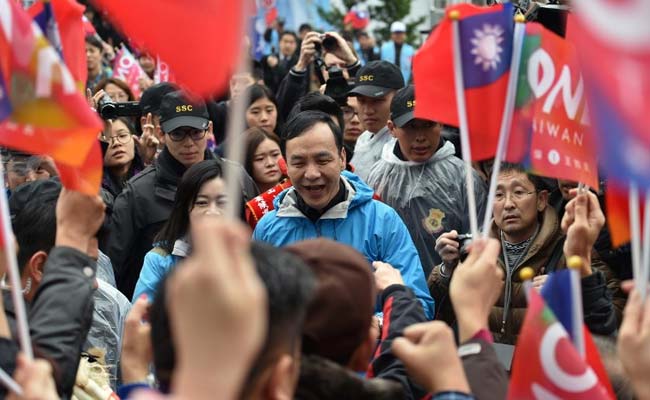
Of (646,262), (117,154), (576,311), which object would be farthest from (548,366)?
(117,154)

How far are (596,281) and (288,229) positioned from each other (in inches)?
74.5

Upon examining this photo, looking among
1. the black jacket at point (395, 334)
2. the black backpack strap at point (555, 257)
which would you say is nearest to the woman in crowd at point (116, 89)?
the black backpack strap at point (555, 257)

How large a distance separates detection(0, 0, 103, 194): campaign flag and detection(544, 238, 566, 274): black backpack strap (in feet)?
8.70

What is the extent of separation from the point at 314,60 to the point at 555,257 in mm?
5076

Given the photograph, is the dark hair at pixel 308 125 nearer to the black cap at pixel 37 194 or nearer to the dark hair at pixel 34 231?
the black cap at pixel 37 194

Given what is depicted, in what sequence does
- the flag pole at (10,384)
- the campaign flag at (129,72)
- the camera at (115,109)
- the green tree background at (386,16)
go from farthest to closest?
the green tree background at (386,16) → the campaign flag at (129,72) → the camera at (115,109) → the flag pole at (10,384)

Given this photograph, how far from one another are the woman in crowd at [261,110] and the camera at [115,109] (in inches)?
43.1

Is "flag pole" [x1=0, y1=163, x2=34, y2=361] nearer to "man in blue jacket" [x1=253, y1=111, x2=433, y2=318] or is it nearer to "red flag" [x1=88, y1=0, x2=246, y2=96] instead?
"red flag" [x1=88, y1=0, x2=246, y2=96]

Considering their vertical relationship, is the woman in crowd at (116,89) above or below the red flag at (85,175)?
below

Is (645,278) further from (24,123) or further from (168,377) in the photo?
(24,123)

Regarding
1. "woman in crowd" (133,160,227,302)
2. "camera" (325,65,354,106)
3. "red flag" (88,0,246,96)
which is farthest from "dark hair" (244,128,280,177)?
"red flag" (88,0,246,96)

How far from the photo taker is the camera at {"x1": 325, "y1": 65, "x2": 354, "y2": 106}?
8859 mm

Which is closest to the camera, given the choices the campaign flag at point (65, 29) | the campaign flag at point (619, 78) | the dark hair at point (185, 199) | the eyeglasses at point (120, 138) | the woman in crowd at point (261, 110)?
the campaign flag at point (619, 78)

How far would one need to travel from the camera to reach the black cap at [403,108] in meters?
6.73
